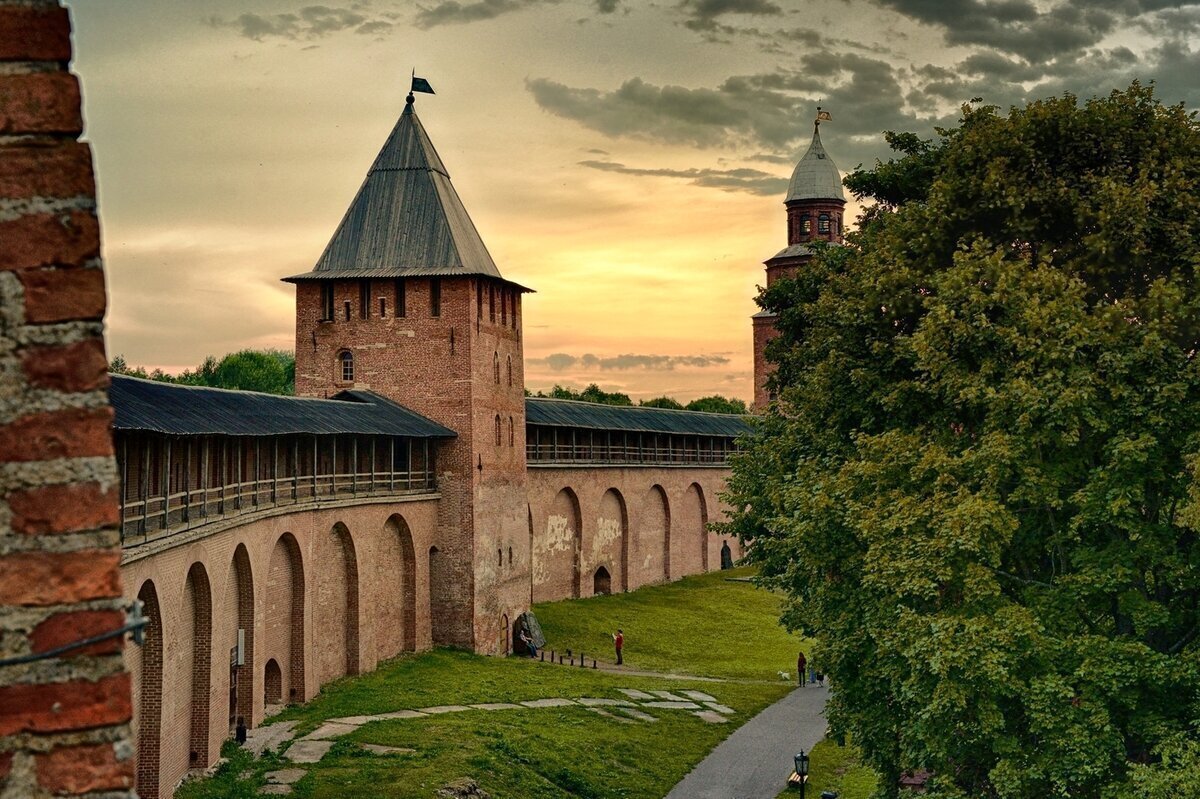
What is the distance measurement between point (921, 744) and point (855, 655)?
6.98 feet

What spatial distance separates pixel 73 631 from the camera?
394 cm

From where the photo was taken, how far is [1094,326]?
17.2m

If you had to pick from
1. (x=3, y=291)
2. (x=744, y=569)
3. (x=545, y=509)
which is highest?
(x=3, y=291)

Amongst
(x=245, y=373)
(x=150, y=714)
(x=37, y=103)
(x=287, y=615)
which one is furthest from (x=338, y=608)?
(x=245, y=373)

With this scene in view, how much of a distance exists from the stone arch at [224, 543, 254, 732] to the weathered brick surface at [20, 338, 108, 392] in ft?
73.0

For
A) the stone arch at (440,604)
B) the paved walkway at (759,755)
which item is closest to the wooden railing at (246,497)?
the stone arch at (440,604)

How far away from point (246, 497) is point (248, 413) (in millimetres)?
1963

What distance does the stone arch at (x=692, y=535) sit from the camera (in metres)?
62.0

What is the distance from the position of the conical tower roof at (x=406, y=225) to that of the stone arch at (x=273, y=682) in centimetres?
1405

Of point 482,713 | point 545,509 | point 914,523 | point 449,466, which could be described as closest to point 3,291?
point 914,523

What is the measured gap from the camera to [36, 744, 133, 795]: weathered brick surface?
3.88 m

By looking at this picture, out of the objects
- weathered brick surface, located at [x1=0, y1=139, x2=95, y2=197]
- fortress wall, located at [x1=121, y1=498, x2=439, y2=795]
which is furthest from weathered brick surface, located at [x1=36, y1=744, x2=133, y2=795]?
fortress wall, located at [x1=121, y1=498, x2=439, y2=795]

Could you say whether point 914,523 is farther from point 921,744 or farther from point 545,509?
point 545,509

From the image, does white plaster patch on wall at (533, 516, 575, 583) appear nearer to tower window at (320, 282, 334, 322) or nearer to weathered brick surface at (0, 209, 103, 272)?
tower window at (320, 282, 334, 322)
